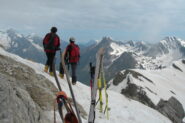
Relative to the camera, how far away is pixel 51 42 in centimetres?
2016

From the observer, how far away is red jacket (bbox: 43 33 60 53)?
66.1 feet

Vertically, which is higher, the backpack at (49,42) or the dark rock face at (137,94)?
the backpack at (49,42)

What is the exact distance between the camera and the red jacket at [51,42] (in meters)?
20.2

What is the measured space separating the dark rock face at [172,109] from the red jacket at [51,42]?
16877mm

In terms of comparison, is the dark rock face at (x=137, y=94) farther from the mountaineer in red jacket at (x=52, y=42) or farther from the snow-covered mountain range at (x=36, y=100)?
the mountaineer in red jacket at (x=52, y=42)

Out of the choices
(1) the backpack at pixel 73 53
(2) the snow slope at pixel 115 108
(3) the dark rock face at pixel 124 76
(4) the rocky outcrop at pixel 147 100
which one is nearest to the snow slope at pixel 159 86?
(4) the rocky outcrop at pixel 147 100

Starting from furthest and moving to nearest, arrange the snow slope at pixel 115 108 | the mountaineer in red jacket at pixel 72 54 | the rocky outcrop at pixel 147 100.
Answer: the rocky outcrop at pixel 147 100, the mountaineer in red jacket at pixel 72 54, the snow slope at pixel 115 108

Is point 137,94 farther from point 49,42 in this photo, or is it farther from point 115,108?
point 49,42

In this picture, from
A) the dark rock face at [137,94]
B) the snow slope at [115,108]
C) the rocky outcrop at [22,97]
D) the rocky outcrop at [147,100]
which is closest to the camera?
the rocky outcrop at [22,97]

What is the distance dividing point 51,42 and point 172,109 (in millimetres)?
20904

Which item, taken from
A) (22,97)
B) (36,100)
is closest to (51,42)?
(36,100)

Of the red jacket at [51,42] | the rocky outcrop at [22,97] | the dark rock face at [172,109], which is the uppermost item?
the red jacket at [51,42]

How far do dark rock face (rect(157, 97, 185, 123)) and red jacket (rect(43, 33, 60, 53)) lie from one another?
16.9 m

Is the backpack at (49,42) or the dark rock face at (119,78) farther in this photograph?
the dark rock face at (119,78)
